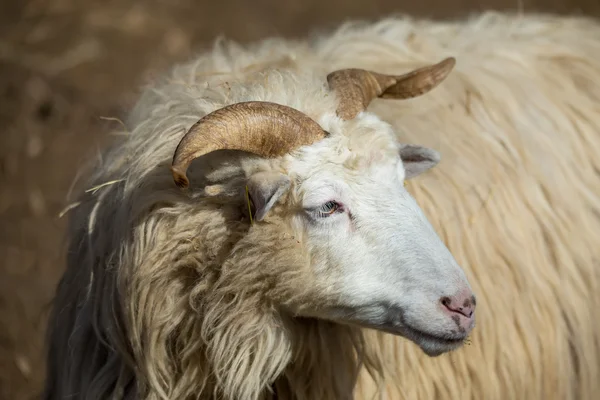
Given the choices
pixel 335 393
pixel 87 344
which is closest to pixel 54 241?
pixel 87 344

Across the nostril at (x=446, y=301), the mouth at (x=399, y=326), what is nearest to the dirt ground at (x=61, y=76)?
the mouth at (x=399, y=326)

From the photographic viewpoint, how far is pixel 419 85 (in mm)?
3201

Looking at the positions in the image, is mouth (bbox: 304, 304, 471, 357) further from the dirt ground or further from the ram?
the dirt ground

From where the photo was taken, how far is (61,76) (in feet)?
22.9

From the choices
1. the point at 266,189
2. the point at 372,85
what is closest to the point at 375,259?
the point at 266,189

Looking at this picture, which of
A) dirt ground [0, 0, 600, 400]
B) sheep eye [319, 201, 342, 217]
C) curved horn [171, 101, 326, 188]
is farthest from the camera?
dirt ground [0, 0, 600, 400]

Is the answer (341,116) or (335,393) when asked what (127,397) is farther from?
(341,116)

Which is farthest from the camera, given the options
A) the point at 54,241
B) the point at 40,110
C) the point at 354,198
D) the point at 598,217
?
the point at 40,110

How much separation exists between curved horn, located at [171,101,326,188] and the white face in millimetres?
71

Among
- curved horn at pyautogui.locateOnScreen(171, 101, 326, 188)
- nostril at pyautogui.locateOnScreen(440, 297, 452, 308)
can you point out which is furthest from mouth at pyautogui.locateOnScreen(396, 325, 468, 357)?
curved horn at pyautogui.locateOnScreen(171, 101, 326, 188)

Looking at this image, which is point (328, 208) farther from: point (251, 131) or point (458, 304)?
point (458, 304)

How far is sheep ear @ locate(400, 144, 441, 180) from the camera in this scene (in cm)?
302

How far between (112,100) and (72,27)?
1114 mm

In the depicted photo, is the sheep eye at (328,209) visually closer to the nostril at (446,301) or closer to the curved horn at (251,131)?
the curved horn at (251,131)
